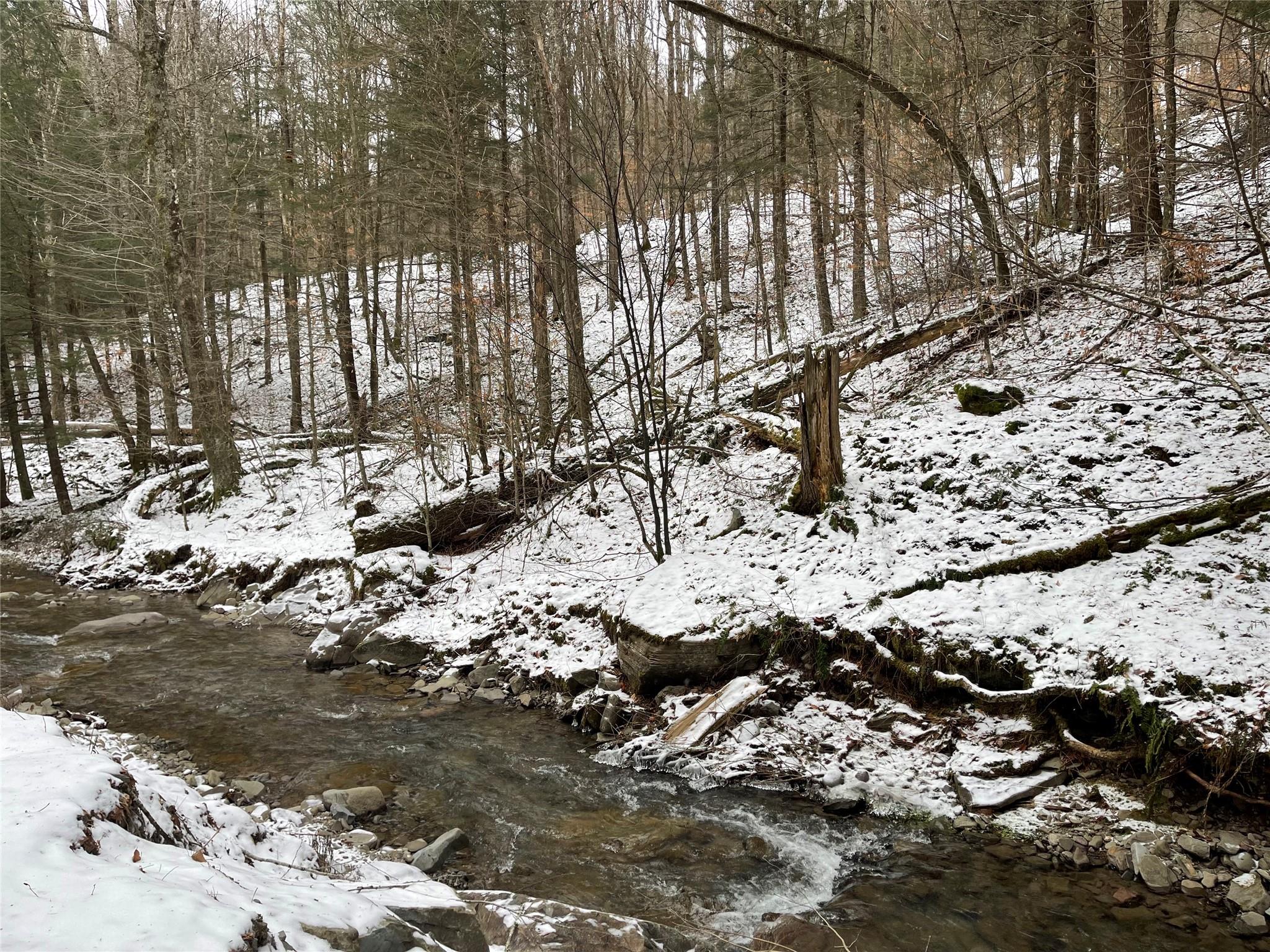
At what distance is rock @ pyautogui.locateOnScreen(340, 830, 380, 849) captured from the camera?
484 centimetres

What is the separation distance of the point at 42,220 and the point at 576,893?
61.7 ft

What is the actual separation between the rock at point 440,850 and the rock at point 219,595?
7.86 m

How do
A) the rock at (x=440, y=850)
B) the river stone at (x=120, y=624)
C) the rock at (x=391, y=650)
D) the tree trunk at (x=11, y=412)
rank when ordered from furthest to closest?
the tree trunk at (x=11, y=412) < the river stone at (x=120, y=624) < the rock at (x=391, y=650) < the rock at (x=440, y=850)

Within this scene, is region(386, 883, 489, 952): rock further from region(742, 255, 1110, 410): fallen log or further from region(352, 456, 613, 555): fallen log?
region(742, 255, 1110, 410): fallen log

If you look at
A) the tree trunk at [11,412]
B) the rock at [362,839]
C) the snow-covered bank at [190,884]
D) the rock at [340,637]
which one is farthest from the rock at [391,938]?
the tree trunk at [11,412]

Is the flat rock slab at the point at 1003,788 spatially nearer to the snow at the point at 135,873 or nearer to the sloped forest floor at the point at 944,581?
the sloped forest floor at the point at 944,581

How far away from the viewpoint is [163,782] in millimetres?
4422

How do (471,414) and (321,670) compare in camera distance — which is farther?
(471,414)

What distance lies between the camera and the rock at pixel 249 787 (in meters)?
5.49

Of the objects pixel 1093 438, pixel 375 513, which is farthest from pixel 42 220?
pixel 1093 438

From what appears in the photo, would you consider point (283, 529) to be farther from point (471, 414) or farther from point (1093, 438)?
point (1093, 438)

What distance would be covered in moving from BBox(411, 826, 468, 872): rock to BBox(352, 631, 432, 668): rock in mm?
3690

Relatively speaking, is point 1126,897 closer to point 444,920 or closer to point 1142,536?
point 1142,536

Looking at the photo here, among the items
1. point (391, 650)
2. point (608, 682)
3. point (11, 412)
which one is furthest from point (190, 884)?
point (11, 412)
